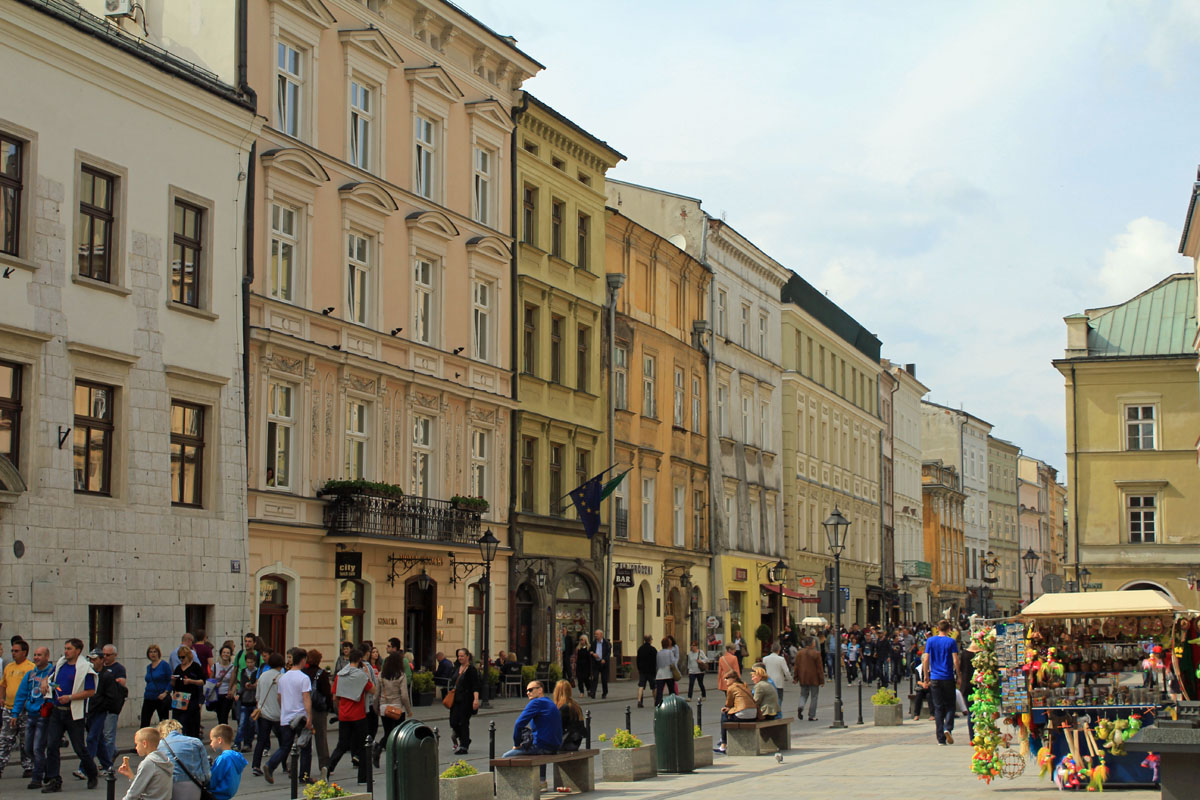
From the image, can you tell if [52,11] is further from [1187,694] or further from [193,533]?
[1187,694]

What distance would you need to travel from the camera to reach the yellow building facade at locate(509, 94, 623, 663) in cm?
4022

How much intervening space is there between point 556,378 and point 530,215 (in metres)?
4.39

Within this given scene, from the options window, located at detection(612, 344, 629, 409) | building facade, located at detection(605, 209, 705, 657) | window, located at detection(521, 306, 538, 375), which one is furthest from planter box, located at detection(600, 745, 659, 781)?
window, located at detection(612, 344, 629, 409)

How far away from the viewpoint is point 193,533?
2733 centimetres

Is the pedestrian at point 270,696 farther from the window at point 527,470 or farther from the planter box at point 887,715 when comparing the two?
the window at point 527,470

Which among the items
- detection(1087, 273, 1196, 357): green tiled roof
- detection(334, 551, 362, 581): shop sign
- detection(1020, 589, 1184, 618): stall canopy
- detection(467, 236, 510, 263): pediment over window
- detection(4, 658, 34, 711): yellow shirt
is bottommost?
detection(4, 658, 34, 711): yellow shirt

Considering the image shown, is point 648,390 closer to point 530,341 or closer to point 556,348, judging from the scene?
point 556,348

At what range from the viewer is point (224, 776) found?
464 inches

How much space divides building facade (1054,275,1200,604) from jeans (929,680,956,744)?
137 ft

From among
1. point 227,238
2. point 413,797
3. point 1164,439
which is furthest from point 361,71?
point 1164,439

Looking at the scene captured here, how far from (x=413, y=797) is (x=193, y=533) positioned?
1374cm

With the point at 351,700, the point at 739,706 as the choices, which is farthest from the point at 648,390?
the point at 351,700

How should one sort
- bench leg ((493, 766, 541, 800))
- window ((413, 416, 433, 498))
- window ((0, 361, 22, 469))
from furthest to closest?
1. window ((413, 416, 433, 498))
2. window ((0, 361, 22, 469))
3. bench leg ((493, 766, 541, 800))

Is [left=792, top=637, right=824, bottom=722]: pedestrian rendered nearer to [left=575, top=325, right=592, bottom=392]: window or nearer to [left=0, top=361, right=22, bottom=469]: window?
[left=0, top=361, right=22, bottom=469]: window
